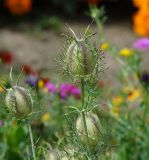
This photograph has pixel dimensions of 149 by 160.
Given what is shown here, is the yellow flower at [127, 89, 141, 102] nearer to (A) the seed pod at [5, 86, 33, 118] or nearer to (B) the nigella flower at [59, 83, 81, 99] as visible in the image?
(B) the nigella flower at [59, 83, 81, 99]

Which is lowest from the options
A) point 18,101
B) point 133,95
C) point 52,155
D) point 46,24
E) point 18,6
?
point 52,155

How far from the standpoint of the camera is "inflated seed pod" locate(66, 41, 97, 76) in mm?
1573

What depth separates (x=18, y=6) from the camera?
9969mm

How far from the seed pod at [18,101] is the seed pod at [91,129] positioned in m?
0.17

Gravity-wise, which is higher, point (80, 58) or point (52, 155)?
point (80, 58)

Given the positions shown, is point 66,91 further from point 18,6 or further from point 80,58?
point 18,6

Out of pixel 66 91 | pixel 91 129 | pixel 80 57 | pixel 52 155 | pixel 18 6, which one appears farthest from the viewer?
pixel 18 6

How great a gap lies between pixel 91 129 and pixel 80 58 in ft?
0.73

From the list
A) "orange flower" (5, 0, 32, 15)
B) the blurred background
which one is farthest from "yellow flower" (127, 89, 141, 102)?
"orange flower" (5, 0, 32, 15)

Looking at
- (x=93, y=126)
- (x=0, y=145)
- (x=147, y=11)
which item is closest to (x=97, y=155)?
(x=93, y=126)

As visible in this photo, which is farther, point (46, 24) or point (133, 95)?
point (46, 24)

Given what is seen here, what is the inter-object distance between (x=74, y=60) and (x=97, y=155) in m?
0.30

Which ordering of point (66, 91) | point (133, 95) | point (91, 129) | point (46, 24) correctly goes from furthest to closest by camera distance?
point (46, 24), point (133, 95), point (66, 91), point (91, 129)

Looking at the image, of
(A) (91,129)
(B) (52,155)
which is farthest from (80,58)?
(B) (52,155)
